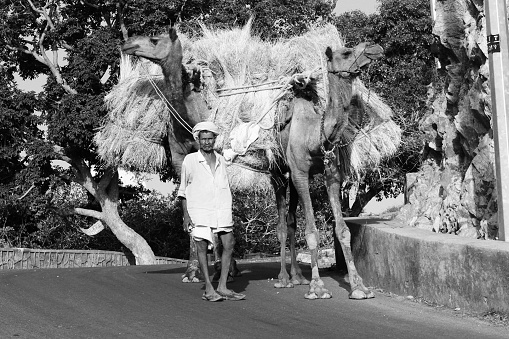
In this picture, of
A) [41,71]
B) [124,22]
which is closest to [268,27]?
[124,22]

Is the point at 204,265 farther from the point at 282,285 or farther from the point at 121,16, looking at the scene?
the point at 121,16

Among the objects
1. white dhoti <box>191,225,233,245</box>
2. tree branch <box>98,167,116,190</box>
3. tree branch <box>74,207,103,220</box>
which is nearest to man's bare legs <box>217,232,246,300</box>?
white dhoti <box>191,225,233,245</box>

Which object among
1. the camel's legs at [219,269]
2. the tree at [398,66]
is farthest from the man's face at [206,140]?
the tree at [398,66]

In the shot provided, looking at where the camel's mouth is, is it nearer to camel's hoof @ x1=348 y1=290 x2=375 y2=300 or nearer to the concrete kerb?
the concrete kerb

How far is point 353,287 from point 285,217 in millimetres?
2445

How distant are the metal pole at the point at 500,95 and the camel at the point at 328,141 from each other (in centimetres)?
141

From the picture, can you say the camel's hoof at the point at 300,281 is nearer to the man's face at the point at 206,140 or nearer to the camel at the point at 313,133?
the camel at the point at 313,133

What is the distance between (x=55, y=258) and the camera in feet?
83.0

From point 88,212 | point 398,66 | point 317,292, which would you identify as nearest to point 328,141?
point 317,292

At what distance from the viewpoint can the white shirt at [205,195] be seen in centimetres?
983

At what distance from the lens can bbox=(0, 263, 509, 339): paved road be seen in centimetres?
772

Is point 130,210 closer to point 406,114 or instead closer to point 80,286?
point 406,114

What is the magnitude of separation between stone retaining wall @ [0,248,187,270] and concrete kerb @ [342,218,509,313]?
1380cm

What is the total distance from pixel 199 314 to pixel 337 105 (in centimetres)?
326
